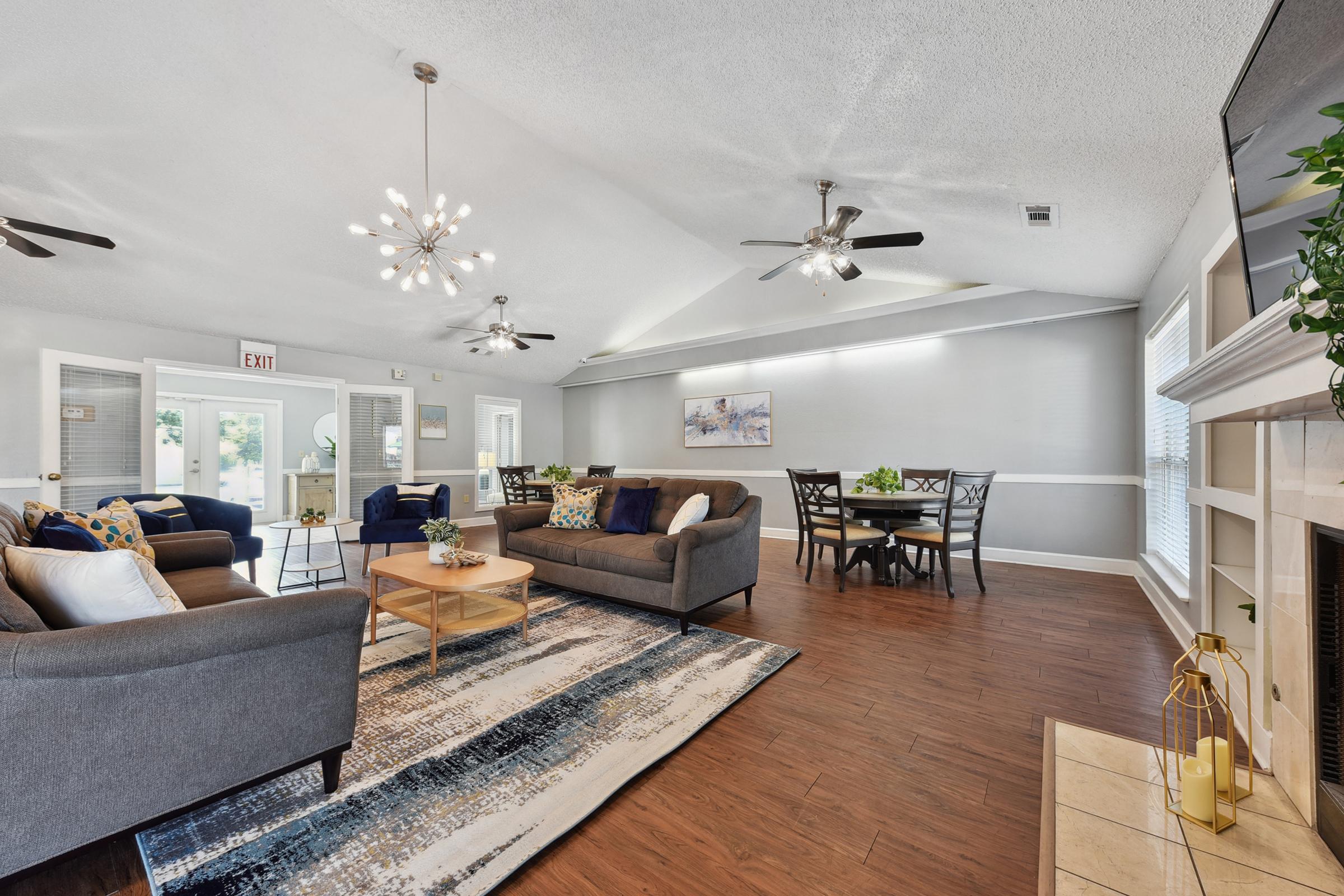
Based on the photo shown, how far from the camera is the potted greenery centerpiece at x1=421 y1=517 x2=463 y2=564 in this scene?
3.15 meters

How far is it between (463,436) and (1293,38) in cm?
868

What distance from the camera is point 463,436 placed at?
8.40 metres

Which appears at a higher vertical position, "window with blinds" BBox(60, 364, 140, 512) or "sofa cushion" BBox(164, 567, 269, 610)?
"window with blinds" BBox(60, 364, 140, 512)

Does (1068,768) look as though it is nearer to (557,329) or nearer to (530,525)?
(530,525)

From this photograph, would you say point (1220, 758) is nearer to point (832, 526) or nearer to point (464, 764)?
point (464, 764)

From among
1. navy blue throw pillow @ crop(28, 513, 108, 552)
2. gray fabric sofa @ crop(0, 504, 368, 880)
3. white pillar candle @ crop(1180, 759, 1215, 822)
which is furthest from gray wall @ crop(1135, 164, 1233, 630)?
navy blue throw pillow @ crop(28, 513, 108, 552)

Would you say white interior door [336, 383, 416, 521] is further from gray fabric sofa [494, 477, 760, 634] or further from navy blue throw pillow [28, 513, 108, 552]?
navy blue throw pillow [28, 513, 108, 552]

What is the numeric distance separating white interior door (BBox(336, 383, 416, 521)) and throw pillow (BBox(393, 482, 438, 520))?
1.63 metres

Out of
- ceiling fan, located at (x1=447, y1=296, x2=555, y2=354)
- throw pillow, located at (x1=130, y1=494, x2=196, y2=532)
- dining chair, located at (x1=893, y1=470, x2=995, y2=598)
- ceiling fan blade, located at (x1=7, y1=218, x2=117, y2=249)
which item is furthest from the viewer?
ceiling fan, located at (x1=447, y1=296, x2=555, y2=354)

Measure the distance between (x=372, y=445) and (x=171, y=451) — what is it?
3.40 meters

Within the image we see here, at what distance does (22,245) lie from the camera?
10.8ft

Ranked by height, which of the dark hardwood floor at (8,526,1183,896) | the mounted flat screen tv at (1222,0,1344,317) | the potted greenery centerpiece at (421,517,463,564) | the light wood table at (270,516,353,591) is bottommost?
the dark hardwood floor at (8,526,1183,896)

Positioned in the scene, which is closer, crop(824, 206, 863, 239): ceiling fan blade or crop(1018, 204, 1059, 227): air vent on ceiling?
crop(1018, 204, 1059, 227): air vent on ceiling

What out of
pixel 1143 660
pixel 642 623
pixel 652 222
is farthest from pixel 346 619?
pixel 652 222
